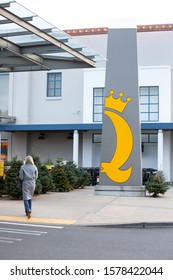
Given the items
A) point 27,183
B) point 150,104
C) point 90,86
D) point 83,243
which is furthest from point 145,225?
point 90,86

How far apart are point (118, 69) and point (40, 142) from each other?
16982mm

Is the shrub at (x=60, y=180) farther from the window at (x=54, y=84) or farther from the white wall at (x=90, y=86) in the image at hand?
the window at (x=54, y=84)

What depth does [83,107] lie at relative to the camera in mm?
31984

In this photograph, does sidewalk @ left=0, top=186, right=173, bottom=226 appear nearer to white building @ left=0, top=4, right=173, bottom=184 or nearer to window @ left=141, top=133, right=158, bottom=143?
white building @ left=0, top=4, right=173, bottom=184

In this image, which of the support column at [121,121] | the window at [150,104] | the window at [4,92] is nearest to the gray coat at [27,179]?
the support column at [121,121]

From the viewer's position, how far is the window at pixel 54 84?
3447 cm

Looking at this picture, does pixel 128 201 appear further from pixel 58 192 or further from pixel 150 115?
pixel 150 115

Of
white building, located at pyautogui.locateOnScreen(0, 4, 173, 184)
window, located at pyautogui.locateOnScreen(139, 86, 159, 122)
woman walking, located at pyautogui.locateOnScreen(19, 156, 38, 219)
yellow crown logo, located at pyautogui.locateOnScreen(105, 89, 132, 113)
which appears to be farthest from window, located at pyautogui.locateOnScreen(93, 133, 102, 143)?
woman walking, located at pyautogui.locateOnScreen(19, 156, 38, 219)

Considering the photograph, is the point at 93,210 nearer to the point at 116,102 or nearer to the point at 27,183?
the point at 27,183

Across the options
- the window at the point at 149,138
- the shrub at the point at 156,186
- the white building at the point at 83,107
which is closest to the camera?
the shrub at the point at 156,186

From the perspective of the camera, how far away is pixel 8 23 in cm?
1316

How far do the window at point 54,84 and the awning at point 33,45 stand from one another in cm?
1604

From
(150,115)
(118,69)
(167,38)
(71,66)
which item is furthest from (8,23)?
(167,38)

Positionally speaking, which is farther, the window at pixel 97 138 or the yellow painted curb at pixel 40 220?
the window at pixel 97 138
